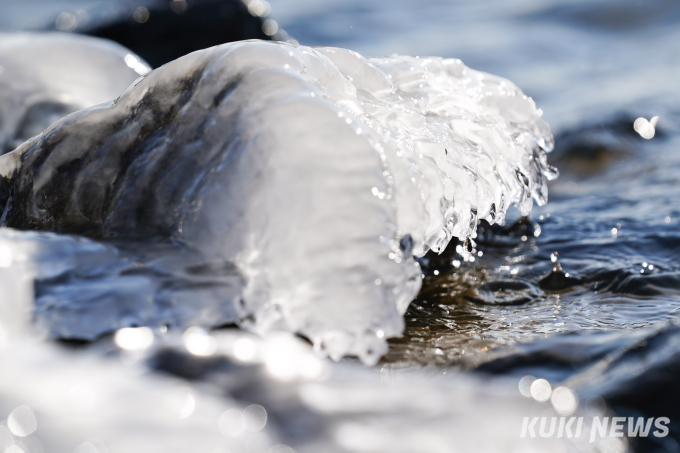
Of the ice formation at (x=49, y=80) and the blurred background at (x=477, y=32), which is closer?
the ice formation at (x=49, y=80)

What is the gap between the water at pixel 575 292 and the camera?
48.6 inches

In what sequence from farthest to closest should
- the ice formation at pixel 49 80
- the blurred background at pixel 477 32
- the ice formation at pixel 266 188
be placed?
1. the blurred background at pixel 477 32
2. the ice formation at pixel 49 80
3. the ice formation at pixel 266 188

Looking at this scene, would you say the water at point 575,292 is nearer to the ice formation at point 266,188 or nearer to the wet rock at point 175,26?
the ice formation at point 266,188

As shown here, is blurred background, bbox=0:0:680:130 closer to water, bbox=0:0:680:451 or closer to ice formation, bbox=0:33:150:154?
water, bbox=0:0:680:451

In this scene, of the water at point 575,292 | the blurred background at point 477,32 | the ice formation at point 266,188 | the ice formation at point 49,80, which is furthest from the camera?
the blurred background at point 477,32

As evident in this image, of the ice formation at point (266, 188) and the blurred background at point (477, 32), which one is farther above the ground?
the blurred background at point (477, 32)

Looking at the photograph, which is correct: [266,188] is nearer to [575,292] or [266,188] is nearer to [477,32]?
[575,292]

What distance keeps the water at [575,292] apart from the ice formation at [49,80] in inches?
72.9

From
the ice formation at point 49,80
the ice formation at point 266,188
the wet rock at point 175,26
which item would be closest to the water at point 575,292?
the ice formation at point 266,188

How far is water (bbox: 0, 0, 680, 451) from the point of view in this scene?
124 cm

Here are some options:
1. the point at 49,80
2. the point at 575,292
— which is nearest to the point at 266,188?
the point at 575,292

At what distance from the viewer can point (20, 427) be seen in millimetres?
917

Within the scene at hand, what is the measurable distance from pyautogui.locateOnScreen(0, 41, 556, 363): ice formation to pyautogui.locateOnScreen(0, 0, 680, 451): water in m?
0.20

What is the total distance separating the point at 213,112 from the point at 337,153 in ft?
1.12
